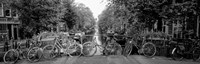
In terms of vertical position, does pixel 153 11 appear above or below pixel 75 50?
above

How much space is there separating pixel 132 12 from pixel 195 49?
347cm

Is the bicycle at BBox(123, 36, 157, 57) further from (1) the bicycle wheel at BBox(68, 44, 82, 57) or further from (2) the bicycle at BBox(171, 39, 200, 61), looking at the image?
(1) the bicycle wheel at BBox(68, 44, 82, 57)

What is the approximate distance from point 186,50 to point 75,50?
15.6ft

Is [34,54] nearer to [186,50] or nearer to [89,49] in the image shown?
[89,49]

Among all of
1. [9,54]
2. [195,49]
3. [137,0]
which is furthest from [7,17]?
[195,49]

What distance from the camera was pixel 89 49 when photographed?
770 centimetres

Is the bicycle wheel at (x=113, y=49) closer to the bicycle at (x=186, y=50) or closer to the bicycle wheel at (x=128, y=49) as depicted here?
the bicycle wheel at (x=128, y=49)

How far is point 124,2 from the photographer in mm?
9359

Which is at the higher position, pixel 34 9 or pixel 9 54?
pixel 34 9

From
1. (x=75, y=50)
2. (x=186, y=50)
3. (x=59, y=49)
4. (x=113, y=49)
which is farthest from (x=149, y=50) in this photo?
(x=59, y=49)

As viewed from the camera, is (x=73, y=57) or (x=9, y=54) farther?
(x=73, y=57)

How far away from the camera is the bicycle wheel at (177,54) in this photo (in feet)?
23.0

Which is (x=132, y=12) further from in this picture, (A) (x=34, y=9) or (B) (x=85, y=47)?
(A) (x=34, y=9)

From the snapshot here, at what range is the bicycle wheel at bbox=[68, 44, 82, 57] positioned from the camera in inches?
296
